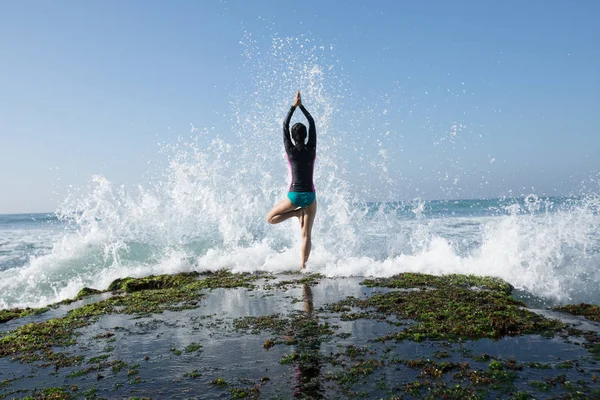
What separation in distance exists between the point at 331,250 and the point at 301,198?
4048mm

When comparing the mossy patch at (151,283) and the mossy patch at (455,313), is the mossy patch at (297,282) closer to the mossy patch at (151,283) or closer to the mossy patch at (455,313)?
the mossy patch at (455,313)

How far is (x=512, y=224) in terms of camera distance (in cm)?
1134

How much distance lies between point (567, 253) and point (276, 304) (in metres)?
8.07

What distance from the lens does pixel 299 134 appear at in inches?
331

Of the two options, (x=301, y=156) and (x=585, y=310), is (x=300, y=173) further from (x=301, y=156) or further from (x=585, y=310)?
(x=585, y=310)

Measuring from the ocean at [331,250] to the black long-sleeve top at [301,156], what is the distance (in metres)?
2.47

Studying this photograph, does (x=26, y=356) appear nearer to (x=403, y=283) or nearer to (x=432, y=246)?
(x=403, y=283)

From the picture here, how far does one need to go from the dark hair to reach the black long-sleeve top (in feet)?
0.36

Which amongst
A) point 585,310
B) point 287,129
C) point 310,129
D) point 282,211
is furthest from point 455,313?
point 287,129

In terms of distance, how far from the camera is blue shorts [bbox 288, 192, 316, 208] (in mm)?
8828

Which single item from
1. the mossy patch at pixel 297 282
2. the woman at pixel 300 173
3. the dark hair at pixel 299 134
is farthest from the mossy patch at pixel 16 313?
the dark hair at pixel 299 134

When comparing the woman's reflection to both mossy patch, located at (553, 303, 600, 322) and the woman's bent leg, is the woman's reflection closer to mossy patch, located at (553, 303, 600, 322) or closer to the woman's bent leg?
the woman's bent leg

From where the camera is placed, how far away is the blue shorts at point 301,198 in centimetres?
883

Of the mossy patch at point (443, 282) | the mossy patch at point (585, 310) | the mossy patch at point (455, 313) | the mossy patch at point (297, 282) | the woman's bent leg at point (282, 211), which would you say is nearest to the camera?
the mossy patch at point (455, 313)
